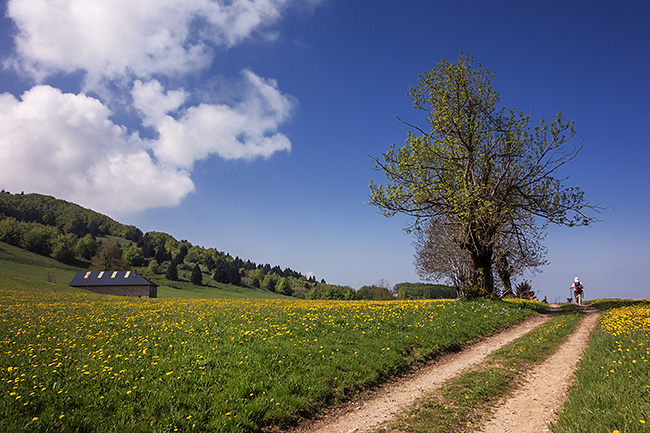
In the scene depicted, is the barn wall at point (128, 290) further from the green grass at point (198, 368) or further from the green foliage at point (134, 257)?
the green grass at point (198, 368)

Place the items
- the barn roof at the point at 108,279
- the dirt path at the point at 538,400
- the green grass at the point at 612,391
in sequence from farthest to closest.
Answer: the barn roof at the point at 108,279 → the dirt path at the point at 538,400 → the green grass at the point at 612,391

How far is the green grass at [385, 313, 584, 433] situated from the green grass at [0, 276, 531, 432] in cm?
180

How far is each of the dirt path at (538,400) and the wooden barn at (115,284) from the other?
99211 mm

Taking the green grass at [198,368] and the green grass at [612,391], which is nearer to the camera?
the green grass at [612,391]

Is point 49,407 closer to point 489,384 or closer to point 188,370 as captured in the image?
point 188,370

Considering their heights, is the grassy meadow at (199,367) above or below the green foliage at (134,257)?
below

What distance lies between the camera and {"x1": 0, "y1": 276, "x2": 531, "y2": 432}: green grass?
6.26 metres

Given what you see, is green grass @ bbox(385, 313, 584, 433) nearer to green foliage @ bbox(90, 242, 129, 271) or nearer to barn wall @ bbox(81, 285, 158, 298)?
barn wall @ bbox(81, 285, 158, 298)

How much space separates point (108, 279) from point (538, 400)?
363 ft

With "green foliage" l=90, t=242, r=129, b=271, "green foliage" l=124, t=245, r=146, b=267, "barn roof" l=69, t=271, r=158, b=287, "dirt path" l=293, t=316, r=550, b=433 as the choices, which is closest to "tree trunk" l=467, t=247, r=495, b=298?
"dirt path" l=293, t=316, r=550, b=433

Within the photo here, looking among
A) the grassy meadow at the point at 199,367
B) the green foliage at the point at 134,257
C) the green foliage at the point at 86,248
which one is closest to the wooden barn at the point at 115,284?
the green foliage at the point at 86,248

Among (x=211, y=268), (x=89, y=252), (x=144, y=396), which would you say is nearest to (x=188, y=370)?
(x=144, y=396)

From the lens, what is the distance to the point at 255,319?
50.4 feet

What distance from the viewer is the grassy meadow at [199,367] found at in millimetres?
6266
